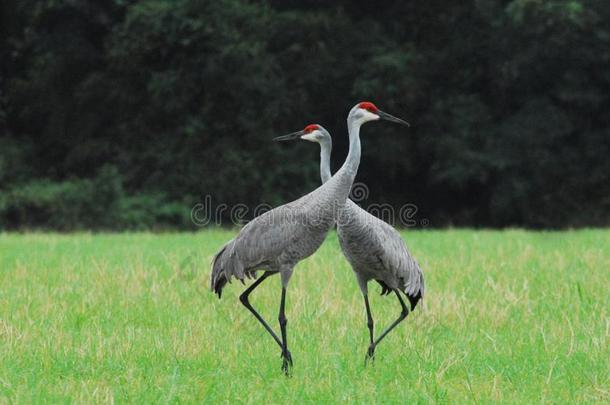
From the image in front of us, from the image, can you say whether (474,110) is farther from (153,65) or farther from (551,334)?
(551,334)

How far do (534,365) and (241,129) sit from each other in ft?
50.9

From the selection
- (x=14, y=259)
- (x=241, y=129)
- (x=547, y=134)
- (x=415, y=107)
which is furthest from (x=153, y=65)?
(x=14, y=259)

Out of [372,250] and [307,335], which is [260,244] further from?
[307,335]

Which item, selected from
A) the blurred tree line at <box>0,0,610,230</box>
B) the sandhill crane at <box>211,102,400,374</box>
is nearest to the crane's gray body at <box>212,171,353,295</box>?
the sandhill crane at <box>211,102,400,374</box>

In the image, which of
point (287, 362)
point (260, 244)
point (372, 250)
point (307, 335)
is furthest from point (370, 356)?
point (260, 244)

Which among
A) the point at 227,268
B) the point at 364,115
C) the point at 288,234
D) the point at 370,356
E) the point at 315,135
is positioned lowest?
the point at 370,356

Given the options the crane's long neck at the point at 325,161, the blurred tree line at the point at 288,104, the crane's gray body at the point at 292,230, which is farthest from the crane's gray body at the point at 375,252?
the blurred tree line at the point at 288,104

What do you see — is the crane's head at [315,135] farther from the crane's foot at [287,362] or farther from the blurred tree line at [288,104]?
the blurred tree line at [288,104]

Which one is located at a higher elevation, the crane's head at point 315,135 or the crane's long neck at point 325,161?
the crane's head at point 315,135

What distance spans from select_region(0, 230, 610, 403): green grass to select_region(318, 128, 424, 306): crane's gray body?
0.45 metres

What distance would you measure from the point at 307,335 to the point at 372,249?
1.06m

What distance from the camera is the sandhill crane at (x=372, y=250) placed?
18.4ft

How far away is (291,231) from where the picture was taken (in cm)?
558

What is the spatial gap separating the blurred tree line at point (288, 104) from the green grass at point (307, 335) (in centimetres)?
962
